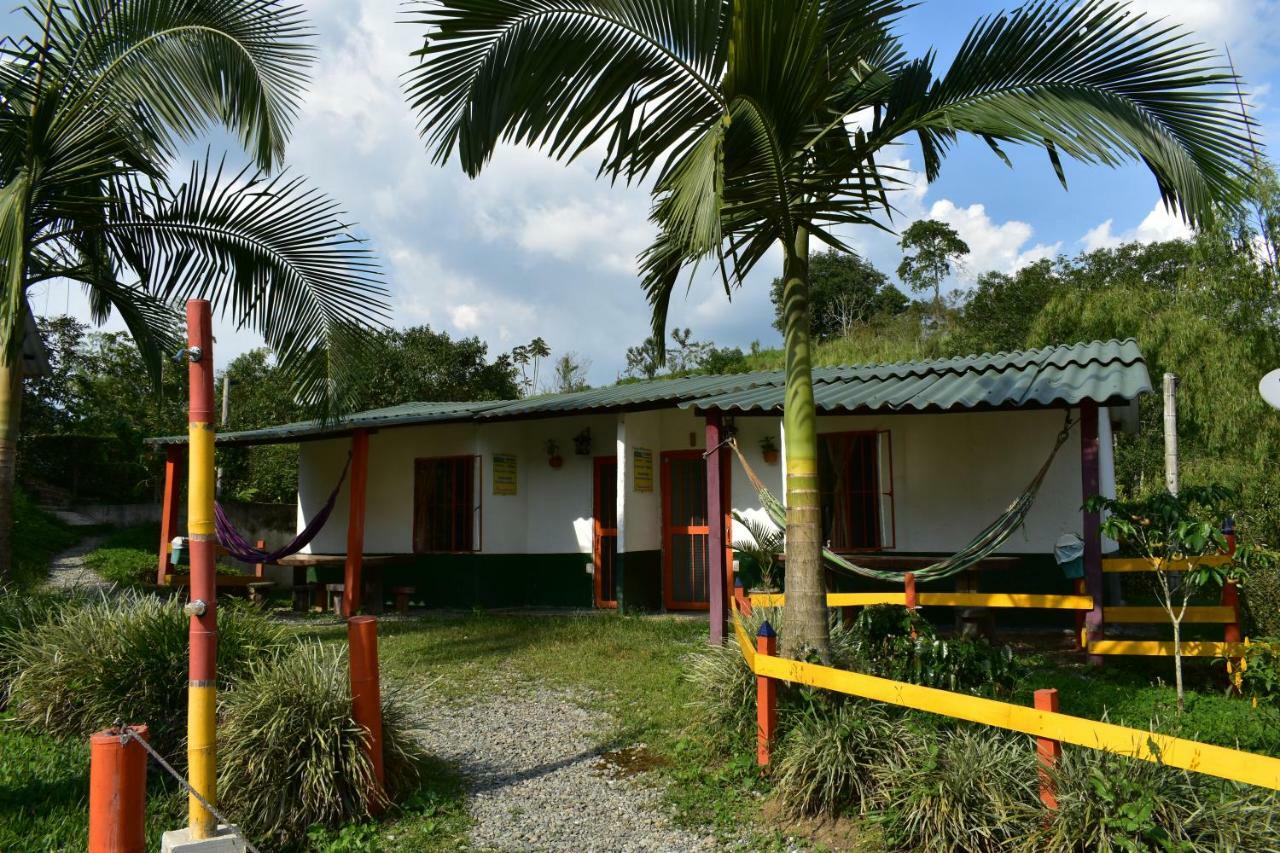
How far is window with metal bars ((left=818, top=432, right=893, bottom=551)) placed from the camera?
8.94m

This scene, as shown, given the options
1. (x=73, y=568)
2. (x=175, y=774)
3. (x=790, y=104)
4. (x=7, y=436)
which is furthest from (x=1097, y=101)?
(x=73, y=568)

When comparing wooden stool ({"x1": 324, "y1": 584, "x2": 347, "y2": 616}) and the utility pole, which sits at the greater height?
the utility pole

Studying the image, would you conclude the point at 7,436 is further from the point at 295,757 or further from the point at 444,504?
the point at 444,504

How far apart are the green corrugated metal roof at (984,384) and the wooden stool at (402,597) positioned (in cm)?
481

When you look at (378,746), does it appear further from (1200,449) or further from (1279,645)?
(1200,449)

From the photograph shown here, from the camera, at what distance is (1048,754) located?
3.04m

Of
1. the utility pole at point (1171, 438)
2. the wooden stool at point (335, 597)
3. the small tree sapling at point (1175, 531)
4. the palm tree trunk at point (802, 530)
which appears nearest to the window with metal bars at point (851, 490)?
the small tree sapling at point (1175, 531)

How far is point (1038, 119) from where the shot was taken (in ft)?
12.9

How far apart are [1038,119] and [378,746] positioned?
418 centimetres

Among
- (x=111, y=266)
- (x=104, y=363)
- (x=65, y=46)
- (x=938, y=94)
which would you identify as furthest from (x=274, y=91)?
(x=104, y=363)

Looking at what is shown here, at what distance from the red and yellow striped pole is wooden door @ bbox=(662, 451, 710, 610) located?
7241mm

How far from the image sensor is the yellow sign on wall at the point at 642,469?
9984mm

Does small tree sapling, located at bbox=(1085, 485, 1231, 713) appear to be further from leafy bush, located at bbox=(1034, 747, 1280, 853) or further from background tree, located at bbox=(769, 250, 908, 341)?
background tree, located at bbox=(769, 250, 908, 341)

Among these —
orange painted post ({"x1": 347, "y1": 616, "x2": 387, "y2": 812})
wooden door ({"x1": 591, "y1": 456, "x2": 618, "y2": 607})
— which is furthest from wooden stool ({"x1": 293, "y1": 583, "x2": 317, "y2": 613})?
orange painted post ({"x1": 347, "y1": 616, "x2": 387, "y2": 812})
